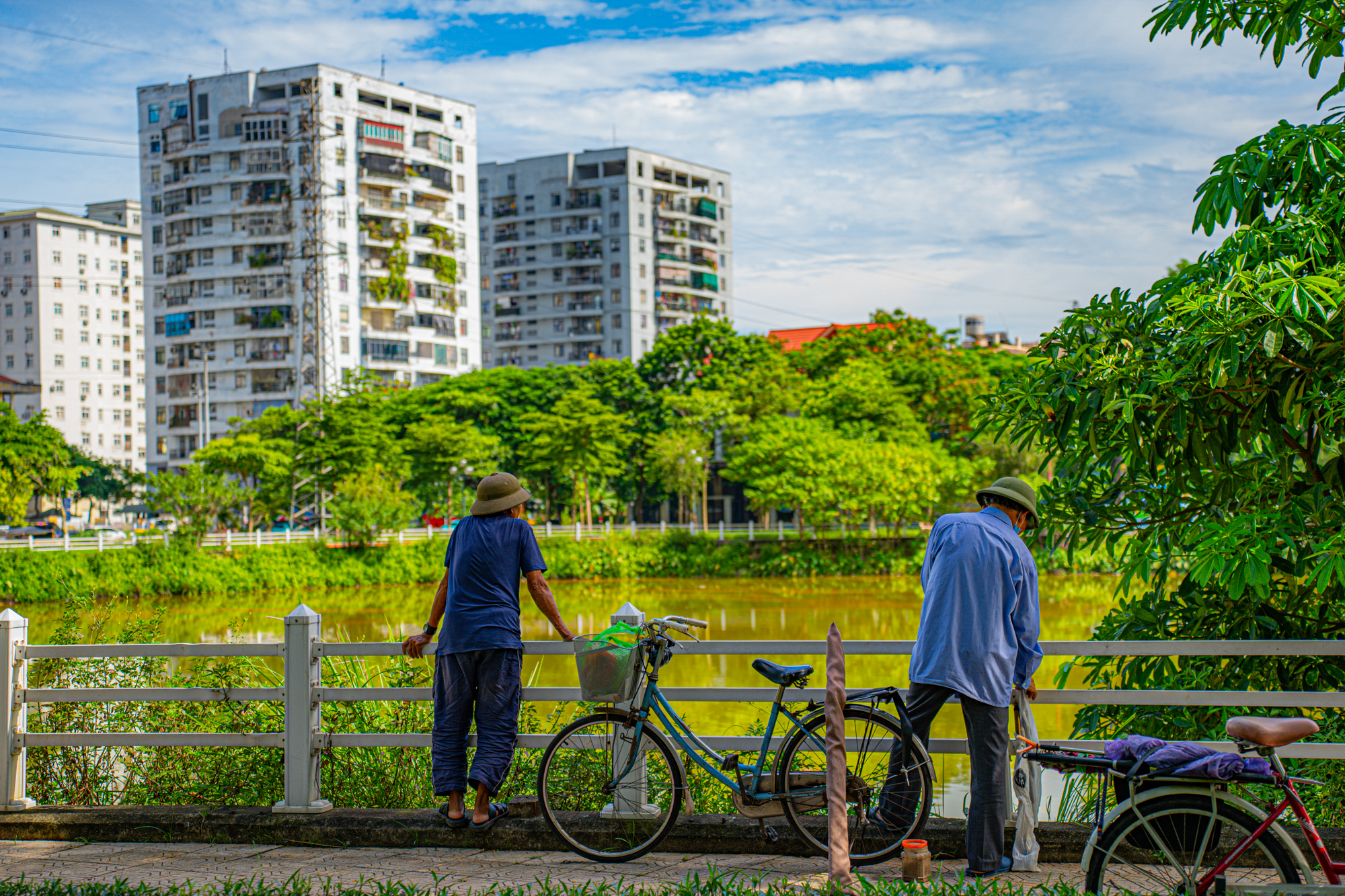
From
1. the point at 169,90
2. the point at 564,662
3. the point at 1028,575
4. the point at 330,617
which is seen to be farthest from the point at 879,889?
the point at 169,90

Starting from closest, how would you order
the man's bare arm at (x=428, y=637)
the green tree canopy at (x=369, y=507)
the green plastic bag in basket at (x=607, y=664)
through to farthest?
the green plastic bag in basket at (x=607, y=664), the man's bare arm at (x=428, y=637), the green tree canopy at (x=369, y=507)

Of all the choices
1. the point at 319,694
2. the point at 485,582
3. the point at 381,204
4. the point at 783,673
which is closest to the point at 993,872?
the point at 783,673

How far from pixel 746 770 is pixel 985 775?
105cm

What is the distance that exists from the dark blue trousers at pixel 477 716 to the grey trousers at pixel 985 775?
6.51ft

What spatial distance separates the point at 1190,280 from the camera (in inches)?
246

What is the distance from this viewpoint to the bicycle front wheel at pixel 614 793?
504cm

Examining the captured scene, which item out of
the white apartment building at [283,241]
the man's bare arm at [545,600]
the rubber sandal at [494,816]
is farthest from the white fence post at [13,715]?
the white apartment building at [283,241]

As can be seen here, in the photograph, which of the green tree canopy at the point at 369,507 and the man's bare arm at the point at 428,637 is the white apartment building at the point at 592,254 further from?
the man's bare arm at the point at 428,637

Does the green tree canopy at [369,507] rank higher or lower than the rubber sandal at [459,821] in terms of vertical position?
higher

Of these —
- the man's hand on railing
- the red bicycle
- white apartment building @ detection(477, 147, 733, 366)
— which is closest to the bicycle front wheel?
the man's hand on railing

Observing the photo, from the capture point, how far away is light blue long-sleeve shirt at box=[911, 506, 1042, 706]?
4.50 meters

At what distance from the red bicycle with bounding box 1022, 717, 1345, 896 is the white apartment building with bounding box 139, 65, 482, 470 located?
206ft

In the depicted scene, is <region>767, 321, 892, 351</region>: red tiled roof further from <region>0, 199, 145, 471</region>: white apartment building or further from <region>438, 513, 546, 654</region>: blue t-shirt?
<region>438, 513, 546, 654</region>: blue t-shirt

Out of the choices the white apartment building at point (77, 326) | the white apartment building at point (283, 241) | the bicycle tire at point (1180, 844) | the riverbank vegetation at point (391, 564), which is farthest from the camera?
the white apartment building at point (77, 326)
